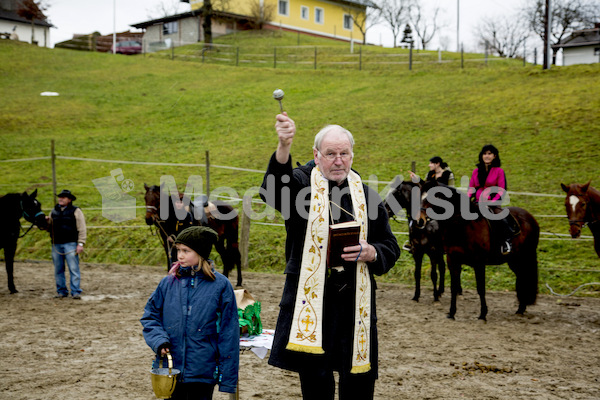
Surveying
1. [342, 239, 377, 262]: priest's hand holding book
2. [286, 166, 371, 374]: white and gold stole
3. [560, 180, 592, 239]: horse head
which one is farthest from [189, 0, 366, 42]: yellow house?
[342, 239, 377, 262]: priest's hand holding book

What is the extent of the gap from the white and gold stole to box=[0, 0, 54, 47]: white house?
5086 cm

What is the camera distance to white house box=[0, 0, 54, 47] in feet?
158

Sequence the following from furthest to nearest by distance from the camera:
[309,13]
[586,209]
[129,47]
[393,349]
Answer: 1. [309,13]
2. [129,47]
3. [586,209]
4. [393,349]

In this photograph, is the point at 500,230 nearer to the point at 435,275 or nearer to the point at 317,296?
the point at 435,275

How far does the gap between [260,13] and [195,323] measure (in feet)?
151

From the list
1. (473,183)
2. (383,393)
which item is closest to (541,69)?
(473,183)

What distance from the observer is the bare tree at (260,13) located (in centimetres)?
4597

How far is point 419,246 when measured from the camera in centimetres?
927

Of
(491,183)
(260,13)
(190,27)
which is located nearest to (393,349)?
(491,183)

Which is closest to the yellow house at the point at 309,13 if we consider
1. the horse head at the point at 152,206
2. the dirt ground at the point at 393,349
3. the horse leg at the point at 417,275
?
the horse head at the point at 152,206

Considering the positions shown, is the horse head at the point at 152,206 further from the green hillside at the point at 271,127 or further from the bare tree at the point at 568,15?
the bare tree at the point at 568,15

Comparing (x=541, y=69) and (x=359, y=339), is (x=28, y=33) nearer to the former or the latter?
(x=541, y=69)

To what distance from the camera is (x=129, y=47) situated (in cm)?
4219

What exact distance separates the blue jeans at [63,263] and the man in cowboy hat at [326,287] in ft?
23.5
